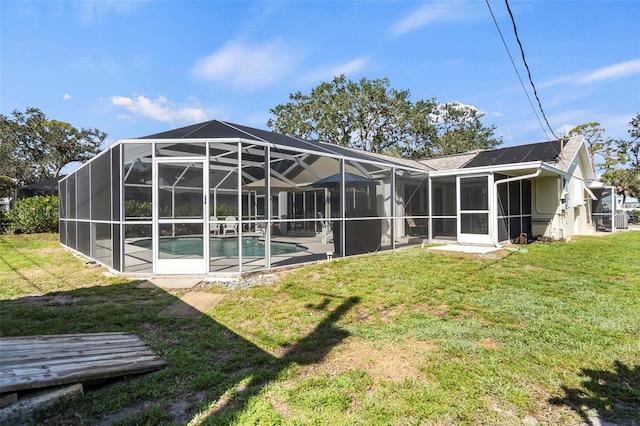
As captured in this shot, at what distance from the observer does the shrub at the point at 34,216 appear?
1407 centimetres

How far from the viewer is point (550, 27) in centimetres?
684

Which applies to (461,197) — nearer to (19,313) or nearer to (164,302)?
(164,302)

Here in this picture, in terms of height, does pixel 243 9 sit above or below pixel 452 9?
above

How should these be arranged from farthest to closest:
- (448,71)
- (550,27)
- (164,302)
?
1. (448,71)
2. (550,27)
3. (164,302)

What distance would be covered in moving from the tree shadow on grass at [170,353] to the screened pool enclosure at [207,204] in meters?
1.32

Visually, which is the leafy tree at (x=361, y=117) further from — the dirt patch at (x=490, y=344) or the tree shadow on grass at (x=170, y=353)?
the dirt patch at (x=490, y=344)

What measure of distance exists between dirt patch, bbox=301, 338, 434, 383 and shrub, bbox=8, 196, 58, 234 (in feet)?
54.3

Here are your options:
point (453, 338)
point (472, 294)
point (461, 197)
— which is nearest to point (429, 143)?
point (461, 197)

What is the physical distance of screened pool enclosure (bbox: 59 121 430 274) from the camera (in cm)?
621

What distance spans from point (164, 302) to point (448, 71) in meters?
9.85

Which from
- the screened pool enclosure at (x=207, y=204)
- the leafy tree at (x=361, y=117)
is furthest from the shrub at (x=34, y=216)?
the leafy tree at (x=361, y=117)

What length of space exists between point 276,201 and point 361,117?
51.2 ft

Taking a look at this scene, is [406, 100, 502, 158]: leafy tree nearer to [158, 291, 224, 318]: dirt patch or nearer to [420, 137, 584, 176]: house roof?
[420, 137, 584, 176]: house roof

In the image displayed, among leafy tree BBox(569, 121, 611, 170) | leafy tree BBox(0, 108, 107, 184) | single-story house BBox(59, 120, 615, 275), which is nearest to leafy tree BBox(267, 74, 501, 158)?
single-story house BBox(59, 120, 615, 275)
